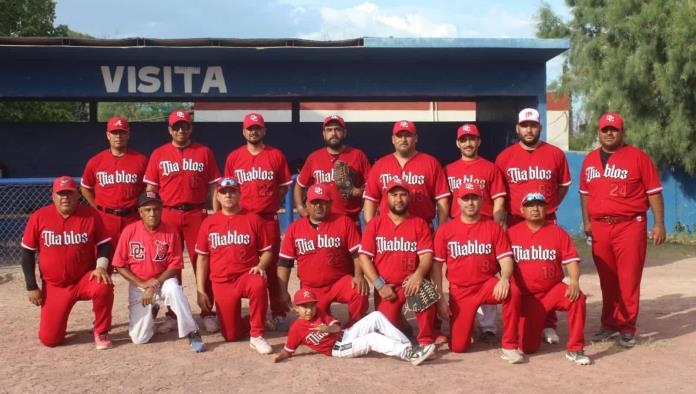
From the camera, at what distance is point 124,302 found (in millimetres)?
8219

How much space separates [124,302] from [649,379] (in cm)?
544

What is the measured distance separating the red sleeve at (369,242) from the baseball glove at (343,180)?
64cm

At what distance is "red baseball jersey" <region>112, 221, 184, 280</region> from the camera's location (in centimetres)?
637

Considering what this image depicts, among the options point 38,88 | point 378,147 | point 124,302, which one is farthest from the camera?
point 378,147

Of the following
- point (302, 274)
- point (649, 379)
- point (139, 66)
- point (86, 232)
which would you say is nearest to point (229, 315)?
point (302, 274)

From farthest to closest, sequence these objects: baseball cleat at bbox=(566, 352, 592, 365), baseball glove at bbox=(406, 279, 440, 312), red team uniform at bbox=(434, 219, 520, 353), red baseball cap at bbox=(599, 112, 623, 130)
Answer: red baseball cap at bbox=(599, 112, 623, 130) → red team uniform at bbox=(434, 219, 520, 353) → baseball glove at bbox=(406, 279, 440, 312) → baseball cleat at bbox=(566, 352, 592, 365)

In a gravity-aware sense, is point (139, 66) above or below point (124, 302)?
above

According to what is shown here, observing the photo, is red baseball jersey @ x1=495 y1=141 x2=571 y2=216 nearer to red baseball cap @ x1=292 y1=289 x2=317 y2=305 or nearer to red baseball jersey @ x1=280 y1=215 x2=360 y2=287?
red baseball jersey @ x1=280 y1=215 x2=360 y2=287

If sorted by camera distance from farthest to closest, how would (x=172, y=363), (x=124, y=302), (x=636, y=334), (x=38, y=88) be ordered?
(x=38, y=88) < (x=124, y=302) < (x=636, y=334) < (x=172, y=363)

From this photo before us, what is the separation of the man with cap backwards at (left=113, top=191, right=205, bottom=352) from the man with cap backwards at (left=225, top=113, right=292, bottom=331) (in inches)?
29.7

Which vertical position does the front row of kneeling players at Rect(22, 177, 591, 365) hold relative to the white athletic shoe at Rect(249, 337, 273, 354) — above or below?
above

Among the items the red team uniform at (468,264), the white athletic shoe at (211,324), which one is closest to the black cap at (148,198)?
the white athletic shoe at (211,324)

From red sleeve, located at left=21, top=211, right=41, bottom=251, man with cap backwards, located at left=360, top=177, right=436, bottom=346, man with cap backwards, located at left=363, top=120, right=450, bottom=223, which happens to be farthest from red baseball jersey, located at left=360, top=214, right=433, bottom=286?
red sleeve, located at left=21, top=211, right=41, bottom=251

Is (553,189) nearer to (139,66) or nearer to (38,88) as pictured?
(139,66)
